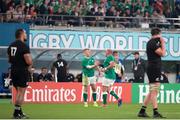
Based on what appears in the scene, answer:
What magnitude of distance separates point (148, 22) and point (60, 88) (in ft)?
30.4

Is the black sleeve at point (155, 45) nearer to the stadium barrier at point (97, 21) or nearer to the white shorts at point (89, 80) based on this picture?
the white shorts at point (89, 80)

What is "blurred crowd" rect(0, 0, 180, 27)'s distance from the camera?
3322 centimetres

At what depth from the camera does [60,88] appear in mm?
27422

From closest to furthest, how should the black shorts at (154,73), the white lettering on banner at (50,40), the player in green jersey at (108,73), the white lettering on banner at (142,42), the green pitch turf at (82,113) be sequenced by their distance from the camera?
1. the green pitch turf at (82,113)
2. the black shorts at (154,73)
3. the player in green jersey at (108,73)
4. the white lettering on banner at (50,40)
5. the white lettering on banner at (142,42)

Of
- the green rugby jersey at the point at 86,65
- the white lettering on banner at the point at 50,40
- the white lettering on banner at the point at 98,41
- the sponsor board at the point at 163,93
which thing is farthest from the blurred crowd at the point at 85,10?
the green rugby jersey at the point at 86,65

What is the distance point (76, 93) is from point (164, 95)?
369 centimetres

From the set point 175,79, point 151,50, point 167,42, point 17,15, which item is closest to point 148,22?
point 167,42

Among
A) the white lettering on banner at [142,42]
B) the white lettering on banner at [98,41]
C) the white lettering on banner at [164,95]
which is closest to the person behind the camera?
the white lettering on banner at [164,95]

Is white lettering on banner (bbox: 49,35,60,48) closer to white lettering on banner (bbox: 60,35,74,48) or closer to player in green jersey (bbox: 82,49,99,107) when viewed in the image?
white lettering on banner (bbox: 60,35,74,48)

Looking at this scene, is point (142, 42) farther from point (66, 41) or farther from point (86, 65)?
point (86, 65)

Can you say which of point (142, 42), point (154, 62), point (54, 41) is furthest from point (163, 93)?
point (154, 62)

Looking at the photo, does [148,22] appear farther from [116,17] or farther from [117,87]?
[117,87]

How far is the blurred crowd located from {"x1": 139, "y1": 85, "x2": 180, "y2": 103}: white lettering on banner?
260 inches

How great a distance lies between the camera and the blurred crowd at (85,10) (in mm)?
33219
